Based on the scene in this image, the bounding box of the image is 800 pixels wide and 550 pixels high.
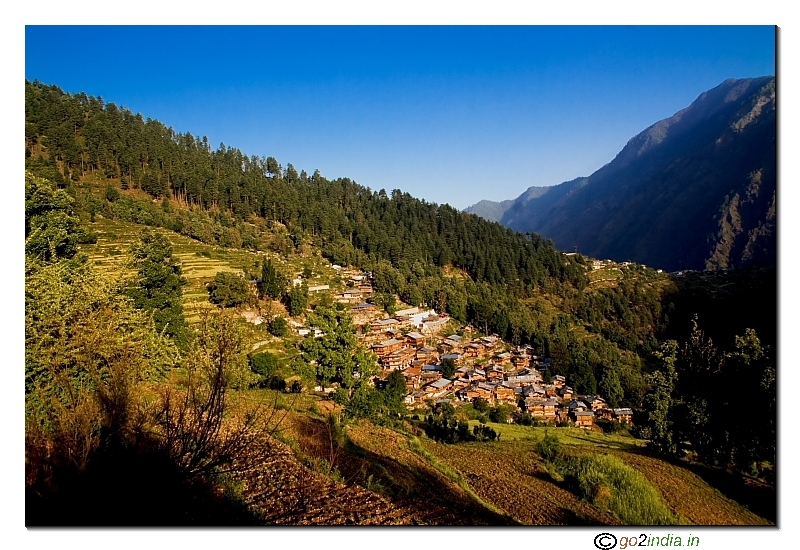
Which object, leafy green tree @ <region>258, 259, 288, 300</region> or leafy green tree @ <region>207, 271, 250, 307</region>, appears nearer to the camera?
leafy green tree @ <region>207, 271, 250, 307</region>

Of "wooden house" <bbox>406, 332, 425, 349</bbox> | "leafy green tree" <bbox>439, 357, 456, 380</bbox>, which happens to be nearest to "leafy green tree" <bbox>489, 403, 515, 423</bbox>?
"leafy green tree" <bbox>439, 357, 456, 380</bbox>

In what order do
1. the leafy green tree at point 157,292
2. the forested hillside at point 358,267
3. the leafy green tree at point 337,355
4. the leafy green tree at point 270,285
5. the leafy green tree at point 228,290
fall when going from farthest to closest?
the leafy green tree at point 270,285
the leafy green tree at point 228,290
the leafy green tree at point 337,355
the leafy green tree at point 157,292
the forested hillside at point 358,267

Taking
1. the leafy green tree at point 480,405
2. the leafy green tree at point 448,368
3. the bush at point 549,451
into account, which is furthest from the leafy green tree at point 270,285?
the bush at point 549,451

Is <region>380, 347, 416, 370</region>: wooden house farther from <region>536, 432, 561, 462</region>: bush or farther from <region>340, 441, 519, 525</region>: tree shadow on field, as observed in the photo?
<region>340, 441, 519, 525</region>: tree shadow on field

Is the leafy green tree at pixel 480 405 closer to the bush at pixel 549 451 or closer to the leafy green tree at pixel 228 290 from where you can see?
the bush at pixel 549 451

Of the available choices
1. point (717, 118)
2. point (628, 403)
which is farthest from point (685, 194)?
point (628, 403)
